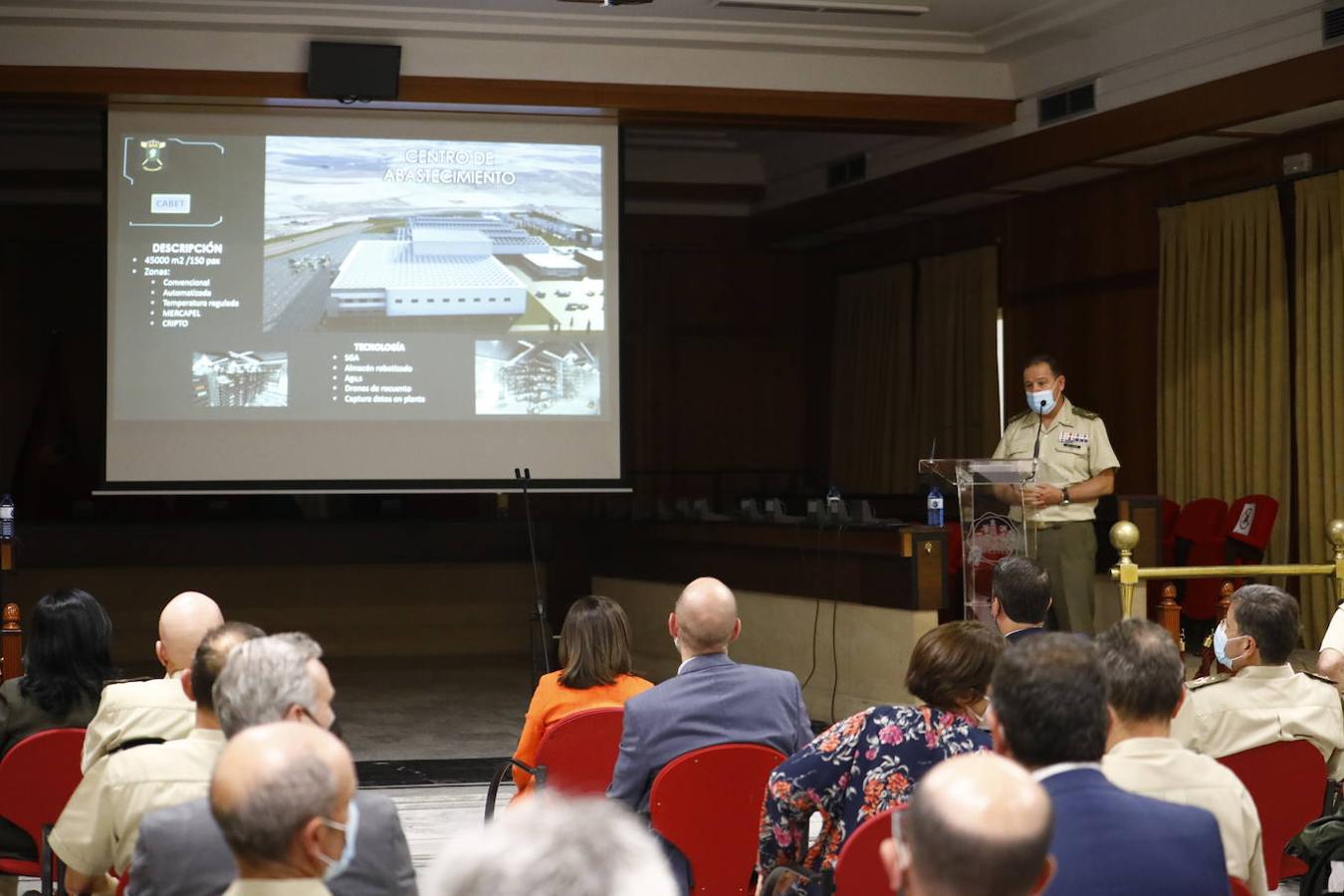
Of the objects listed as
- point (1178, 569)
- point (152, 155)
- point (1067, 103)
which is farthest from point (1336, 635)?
point (152, 155)

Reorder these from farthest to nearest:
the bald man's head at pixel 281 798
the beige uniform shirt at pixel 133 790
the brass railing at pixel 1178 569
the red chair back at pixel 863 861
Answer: the brass railing at pixel 1178 569 → the beige uniform shirt at pixel 133 790 → the red chair back at pixel 863 861 → the bald man's head at pixel 281 798

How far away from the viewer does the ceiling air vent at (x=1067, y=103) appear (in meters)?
8.34

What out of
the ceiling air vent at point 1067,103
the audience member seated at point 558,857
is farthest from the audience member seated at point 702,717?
the ceiling air vent at point 1067,103

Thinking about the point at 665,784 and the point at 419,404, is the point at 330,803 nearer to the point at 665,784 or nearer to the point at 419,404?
the point at 665,784

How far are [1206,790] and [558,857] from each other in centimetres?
154

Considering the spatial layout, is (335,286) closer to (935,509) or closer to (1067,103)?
(935,509)

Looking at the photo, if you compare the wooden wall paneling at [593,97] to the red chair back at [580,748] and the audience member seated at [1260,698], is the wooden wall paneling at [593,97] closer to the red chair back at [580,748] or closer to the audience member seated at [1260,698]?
the red chair back at [580,748]

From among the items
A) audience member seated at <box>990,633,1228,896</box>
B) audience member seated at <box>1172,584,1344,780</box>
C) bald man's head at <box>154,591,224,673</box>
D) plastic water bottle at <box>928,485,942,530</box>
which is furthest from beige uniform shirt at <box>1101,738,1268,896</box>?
plastic water bottle at <box>928,485,942,530</box>

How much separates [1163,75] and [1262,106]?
27.8 inches

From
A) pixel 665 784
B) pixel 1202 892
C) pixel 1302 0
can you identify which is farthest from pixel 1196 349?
pixel 1202 892

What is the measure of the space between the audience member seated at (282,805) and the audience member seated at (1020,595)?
2.78m

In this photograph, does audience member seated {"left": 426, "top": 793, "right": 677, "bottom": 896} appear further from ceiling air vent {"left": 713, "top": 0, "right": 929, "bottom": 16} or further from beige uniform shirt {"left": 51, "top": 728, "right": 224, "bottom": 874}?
ceiling air vent {"left": 713, "top": 0, "right": 929, "bottom": 16}

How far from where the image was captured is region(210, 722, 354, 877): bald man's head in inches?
65.3

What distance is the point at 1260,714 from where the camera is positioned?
11.1 feet
